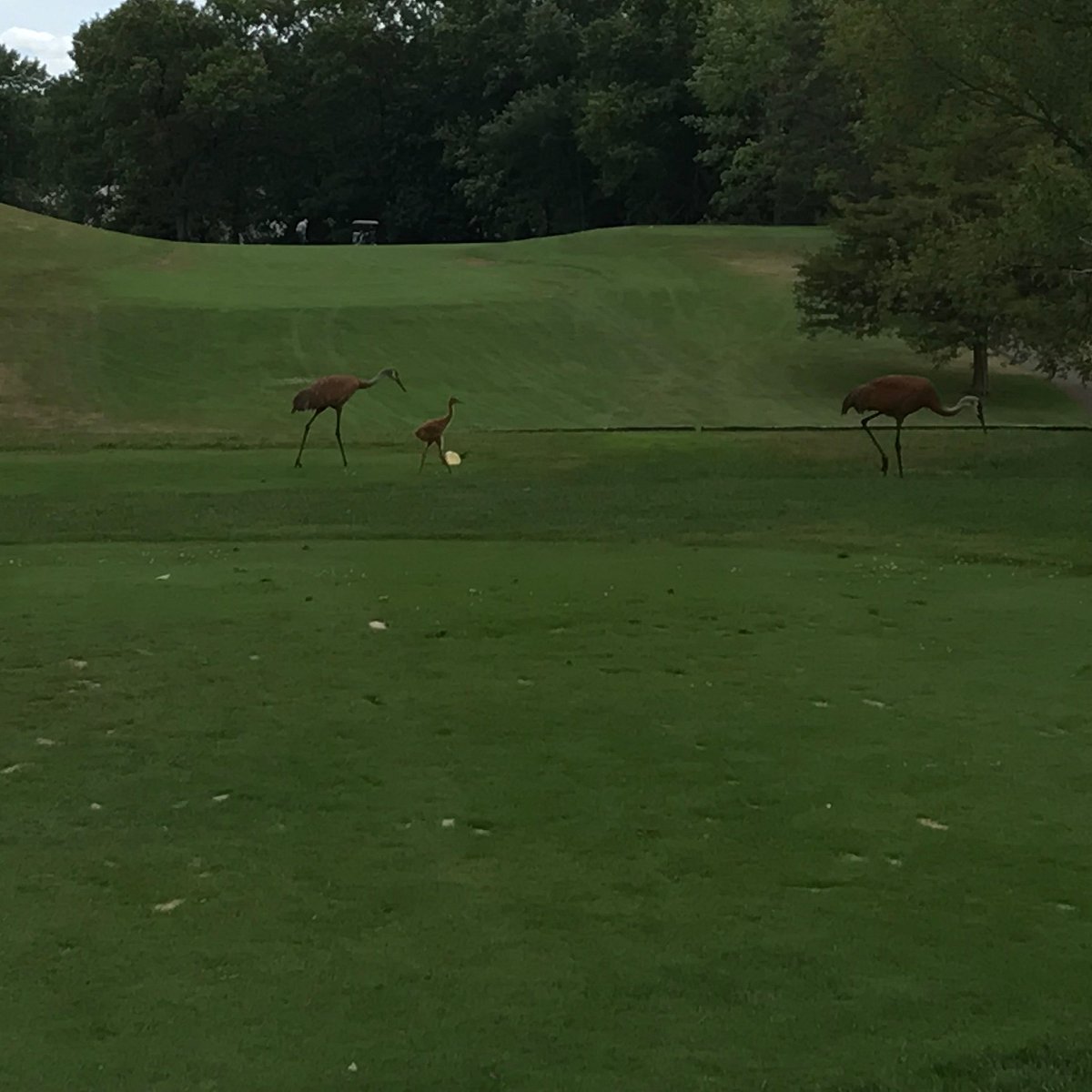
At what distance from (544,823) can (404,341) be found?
2878 cm

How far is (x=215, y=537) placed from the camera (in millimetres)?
13047

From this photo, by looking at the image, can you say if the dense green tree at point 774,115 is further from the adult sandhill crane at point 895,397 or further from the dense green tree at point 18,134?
the dense green tree at point 18,134

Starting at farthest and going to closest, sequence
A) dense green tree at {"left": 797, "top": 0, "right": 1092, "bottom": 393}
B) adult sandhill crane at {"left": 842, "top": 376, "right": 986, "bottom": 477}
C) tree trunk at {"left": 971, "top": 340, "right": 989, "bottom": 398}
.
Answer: tree trunk at {"left": 971, "top": 340, "right": 989, "bottom": 398} → dense green tree at {"left": 797, "top": 0, "right": 1092, "bottom": 393} → adult sandhill crane at {"left": 842, "top": 376, "right": 986, "bottom": 477}

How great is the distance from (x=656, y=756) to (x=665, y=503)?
31.1ft

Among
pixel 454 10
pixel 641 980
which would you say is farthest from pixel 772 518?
pixel 454 10

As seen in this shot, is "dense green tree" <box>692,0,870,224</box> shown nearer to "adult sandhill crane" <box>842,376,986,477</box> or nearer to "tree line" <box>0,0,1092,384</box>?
"tree line" <box>0,0,1092,384</box>

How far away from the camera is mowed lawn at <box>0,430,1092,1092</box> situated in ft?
12.0

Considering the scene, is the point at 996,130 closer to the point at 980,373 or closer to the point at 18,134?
the point at 980,373

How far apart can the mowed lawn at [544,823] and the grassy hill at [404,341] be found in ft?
51.9

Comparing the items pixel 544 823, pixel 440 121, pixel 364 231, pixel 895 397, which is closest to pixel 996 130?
pixel 895 397

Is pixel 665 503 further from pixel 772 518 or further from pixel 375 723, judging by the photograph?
pixel 375 723

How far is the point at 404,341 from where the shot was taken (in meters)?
33.3

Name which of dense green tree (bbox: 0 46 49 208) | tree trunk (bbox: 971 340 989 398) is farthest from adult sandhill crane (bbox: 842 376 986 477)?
dense green tree (bbox: 0 46 49 208)

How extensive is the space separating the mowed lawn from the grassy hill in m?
15.8
